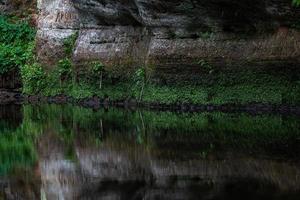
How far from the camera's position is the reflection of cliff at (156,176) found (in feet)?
31.2

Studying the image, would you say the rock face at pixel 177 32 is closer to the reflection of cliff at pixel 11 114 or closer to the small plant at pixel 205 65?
the small plant at pixel 205 65

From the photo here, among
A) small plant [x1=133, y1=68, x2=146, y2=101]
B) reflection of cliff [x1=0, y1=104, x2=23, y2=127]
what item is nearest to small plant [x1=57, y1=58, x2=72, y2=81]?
reflection of cliff [x1=0, y1=104, x2=23, y2=127]

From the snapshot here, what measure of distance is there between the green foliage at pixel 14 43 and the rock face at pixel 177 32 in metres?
1.75

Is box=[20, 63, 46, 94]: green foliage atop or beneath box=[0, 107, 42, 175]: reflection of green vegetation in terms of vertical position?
beneath

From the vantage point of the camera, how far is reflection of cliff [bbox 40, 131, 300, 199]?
31.2 feet

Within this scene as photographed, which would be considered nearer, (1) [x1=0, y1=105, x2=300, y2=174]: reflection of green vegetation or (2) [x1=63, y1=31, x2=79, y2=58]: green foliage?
(1) [x1=0, y1=105, x2=300, y2=174]: reflection of green vegetation

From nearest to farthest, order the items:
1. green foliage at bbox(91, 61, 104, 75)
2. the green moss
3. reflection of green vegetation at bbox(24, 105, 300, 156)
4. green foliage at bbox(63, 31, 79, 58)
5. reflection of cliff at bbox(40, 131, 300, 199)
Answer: reflection of cliff at bbox(40, 131, 300, 199) → reflection of green vegetation at bbox(24, 105, 300, 156) → the green moss → green foliage at bbox(91, 61, 104, 75) → green foliage at bbox(63, 31, 79, 58)

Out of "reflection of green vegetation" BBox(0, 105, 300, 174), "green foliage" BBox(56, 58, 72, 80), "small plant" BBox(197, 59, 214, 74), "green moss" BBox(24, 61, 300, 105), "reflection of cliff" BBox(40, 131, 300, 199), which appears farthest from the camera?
"green foliage" BBox(56, 58, 72, 80)

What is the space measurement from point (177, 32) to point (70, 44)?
644 cm

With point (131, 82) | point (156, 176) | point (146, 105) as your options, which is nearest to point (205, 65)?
point (146, 105)

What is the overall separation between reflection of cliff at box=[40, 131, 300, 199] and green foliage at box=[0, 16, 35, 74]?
15.9 metres

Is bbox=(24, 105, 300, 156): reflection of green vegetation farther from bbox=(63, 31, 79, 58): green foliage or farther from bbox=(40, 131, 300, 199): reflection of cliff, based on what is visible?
bbox=(63, 31, 79, 58): green foliage

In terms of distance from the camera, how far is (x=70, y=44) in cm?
2762

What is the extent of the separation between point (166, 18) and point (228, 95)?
330 centimetres
